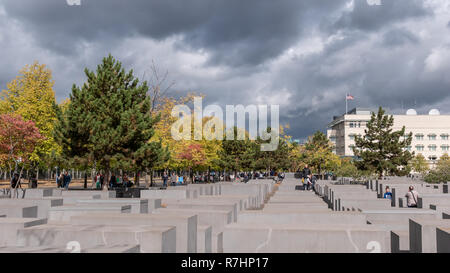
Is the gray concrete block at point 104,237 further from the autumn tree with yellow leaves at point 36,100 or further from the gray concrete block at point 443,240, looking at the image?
the autumn tree with yellow leaves at point 36,100

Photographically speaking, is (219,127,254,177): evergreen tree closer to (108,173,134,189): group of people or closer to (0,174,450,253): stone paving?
(108,173,134,189): group of people

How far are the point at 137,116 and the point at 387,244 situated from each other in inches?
774

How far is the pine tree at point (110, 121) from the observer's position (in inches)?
918

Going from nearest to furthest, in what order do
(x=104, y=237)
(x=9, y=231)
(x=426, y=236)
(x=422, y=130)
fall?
(x=104, y=237) → (x=426, y=236) → (x=9, y=231) → (x=422, y=130)

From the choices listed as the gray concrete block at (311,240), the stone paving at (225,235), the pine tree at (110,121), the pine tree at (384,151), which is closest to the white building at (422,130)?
the pine tree at (384,151)

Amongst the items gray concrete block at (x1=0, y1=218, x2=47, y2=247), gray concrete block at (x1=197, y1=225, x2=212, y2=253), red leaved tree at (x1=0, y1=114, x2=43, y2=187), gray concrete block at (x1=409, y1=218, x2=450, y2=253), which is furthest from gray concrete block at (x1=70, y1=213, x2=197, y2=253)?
red leaved tree at (x1=0, y1=114, x2=43, y2=187)

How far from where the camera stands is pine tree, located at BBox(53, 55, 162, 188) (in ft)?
76.5

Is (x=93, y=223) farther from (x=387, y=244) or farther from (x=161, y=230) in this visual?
(x=387, y=244)

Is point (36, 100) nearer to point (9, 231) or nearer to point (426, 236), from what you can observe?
point (9, 231)

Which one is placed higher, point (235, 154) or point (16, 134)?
point (16, 134)

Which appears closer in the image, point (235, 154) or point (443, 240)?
point (443, 240)

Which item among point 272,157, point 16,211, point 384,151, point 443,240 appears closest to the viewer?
point 443,240

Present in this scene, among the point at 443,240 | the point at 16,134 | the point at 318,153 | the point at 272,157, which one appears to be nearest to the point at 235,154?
the point at 272,157

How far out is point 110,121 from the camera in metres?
23.7
